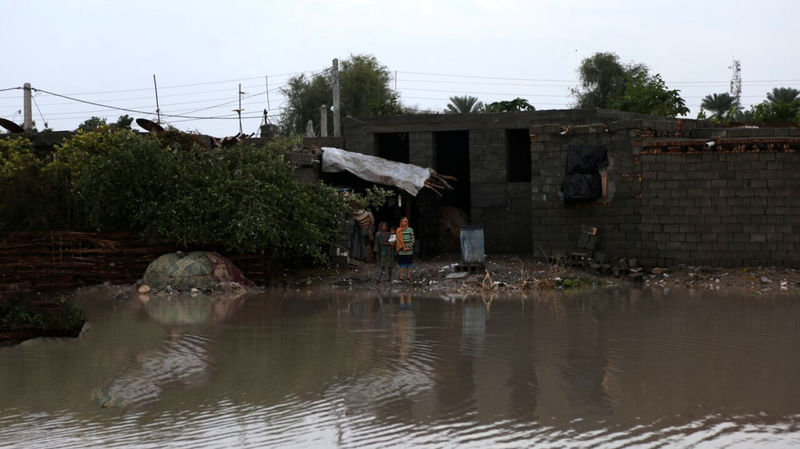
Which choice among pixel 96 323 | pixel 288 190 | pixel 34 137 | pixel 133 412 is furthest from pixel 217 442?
pixel 34 137

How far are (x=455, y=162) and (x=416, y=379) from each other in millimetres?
17924

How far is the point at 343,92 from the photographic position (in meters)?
49.2

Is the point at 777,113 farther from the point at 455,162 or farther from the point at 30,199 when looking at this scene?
the point at 30,199

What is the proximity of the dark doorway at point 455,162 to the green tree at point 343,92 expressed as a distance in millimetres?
22248

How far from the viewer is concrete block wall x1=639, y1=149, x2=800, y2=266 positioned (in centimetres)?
1728

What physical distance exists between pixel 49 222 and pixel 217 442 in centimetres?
1339

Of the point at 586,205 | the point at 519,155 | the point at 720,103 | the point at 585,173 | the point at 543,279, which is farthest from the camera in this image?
the point at 720,103

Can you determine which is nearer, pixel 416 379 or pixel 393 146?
pixel 416 379

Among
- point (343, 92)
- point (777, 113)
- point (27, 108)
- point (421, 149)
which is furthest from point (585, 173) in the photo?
point (343, 92)

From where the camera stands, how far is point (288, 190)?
18.1m

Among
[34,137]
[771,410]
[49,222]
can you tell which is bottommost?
[771,410]

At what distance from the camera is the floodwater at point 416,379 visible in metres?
6.62

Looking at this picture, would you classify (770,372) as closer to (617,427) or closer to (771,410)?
(771,410)

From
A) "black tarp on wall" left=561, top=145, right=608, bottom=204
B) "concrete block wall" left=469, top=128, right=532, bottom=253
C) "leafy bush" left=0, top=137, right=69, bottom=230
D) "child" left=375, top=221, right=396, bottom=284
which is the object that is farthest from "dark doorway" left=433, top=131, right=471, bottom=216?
"leafy bush" left=0, top=137, right=69, bottom=230
